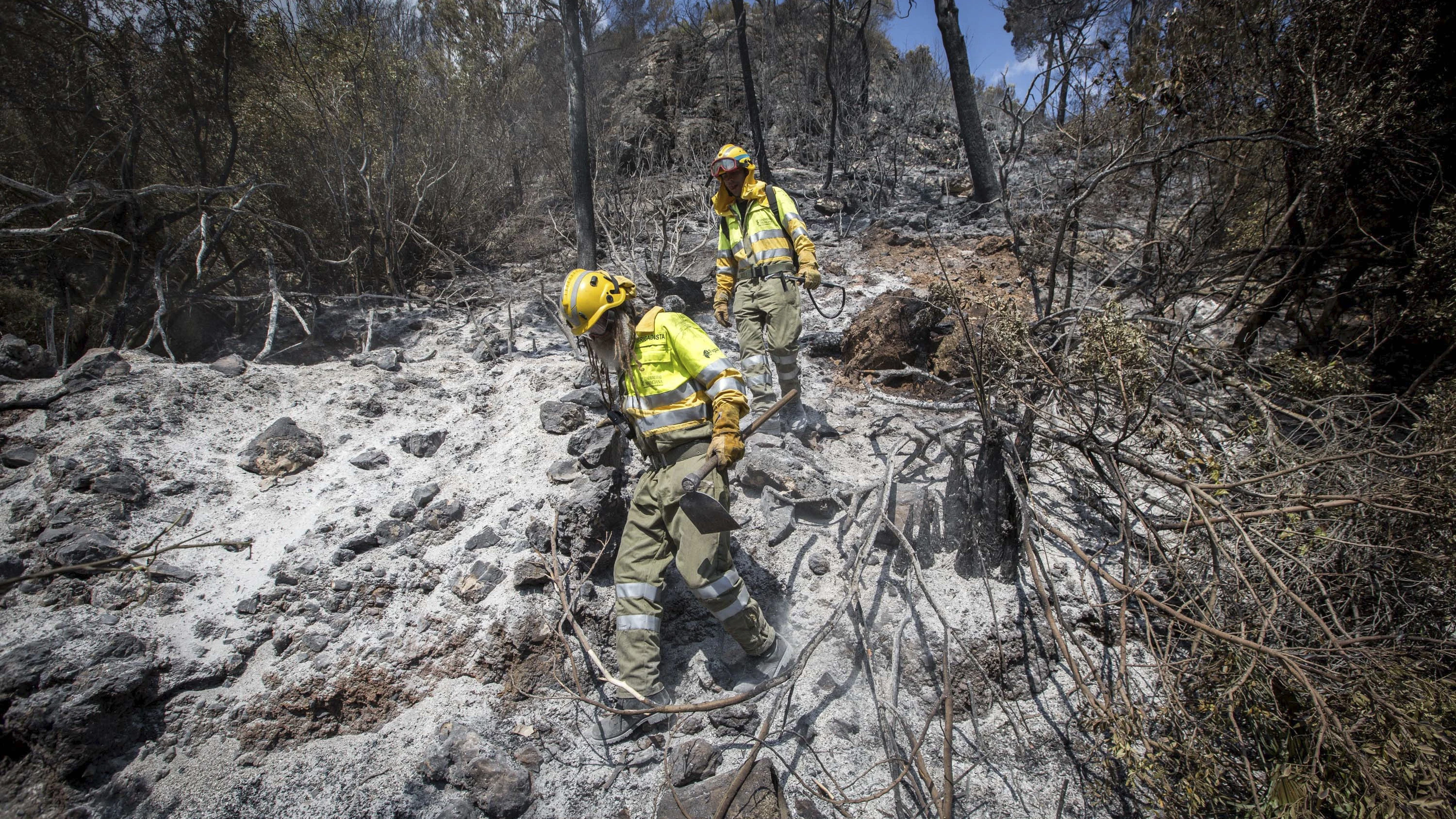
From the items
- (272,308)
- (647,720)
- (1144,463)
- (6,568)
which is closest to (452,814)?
(647,720)

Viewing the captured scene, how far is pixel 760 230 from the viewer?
13.9ft

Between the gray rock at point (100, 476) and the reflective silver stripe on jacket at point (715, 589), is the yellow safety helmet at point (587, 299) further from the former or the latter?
the gray rock at point (100, 476)

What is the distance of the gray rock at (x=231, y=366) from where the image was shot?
420 cm

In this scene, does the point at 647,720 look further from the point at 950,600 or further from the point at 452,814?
the point at 950,600

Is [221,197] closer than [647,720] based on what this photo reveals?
No

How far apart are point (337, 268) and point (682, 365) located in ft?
16.9

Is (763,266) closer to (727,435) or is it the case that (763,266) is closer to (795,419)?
(795,419)

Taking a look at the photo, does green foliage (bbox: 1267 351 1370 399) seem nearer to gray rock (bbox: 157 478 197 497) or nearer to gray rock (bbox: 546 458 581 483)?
gray rock (bbox: 546 458 581 483)

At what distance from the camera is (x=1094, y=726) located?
7.02 feet

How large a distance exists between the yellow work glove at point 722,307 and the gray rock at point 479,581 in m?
2.39

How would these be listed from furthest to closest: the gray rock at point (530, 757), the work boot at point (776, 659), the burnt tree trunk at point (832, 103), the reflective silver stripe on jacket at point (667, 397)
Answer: the burnt tree trunk at point (832, 103)
the work boot at point (776, 659)
the reflective silver stripe on jacket at point (667, 397)
the gray rock at point (530, 757)

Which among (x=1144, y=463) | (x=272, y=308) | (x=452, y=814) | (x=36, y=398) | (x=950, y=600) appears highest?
(x=272, y=308)

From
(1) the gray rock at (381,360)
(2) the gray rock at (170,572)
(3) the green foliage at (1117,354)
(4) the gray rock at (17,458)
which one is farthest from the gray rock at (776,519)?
(4) the gray rock at (17,458)

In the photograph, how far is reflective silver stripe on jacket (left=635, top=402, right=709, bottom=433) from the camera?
104 inches
